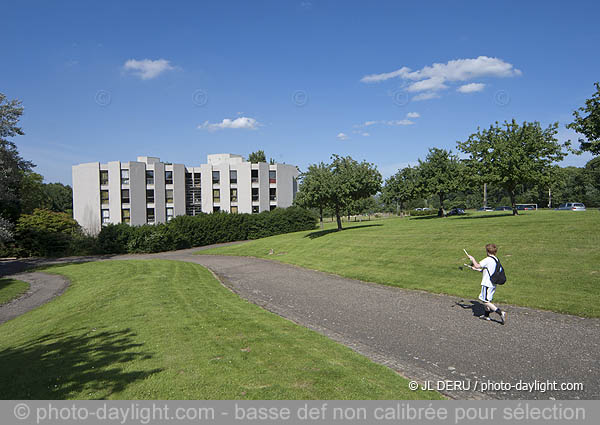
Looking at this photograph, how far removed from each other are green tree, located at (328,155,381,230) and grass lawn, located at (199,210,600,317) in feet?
22.6

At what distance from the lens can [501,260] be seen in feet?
48.5

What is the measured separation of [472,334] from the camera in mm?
7996

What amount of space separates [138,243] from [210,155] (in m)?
37.7

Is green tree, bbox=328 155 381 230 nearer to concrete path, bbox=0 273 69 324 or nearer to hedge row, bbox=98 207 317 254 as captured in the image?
hedge row, bbox=98 207 317 254

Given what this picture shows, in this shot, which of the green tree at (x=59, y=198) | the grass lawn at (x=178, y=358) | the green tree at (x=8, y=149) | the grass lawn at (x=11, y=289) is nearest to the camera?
the grass lawn at (x=178, y=358)

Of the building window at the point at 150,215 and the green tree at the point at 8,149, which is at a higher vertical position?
the green tree at the point at 8,149

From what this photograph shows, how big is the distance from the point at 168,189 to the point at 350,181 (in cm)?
4075

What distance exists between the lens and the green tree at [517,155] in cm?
2855

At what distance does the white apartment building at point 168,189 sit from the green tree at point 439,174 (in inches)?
833

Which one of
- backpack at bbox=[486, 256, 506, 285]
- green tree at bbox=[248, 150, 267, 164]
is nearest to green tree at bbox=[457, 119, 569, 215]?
backpack at bbox=[486, 256, 506, 285]

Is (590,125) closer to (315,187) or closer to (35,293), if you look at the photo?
(315,187)

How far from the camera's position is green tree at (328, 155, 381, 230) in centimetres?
3207

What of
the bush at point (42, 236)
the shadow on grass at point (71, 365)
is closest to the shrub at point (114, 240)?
the bush at point (42, 236)

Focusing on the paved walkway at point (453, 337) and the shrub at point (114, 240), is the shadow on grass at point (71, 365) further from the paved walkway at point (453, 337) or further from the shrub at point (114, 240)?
the shrub at point (114, 240)
